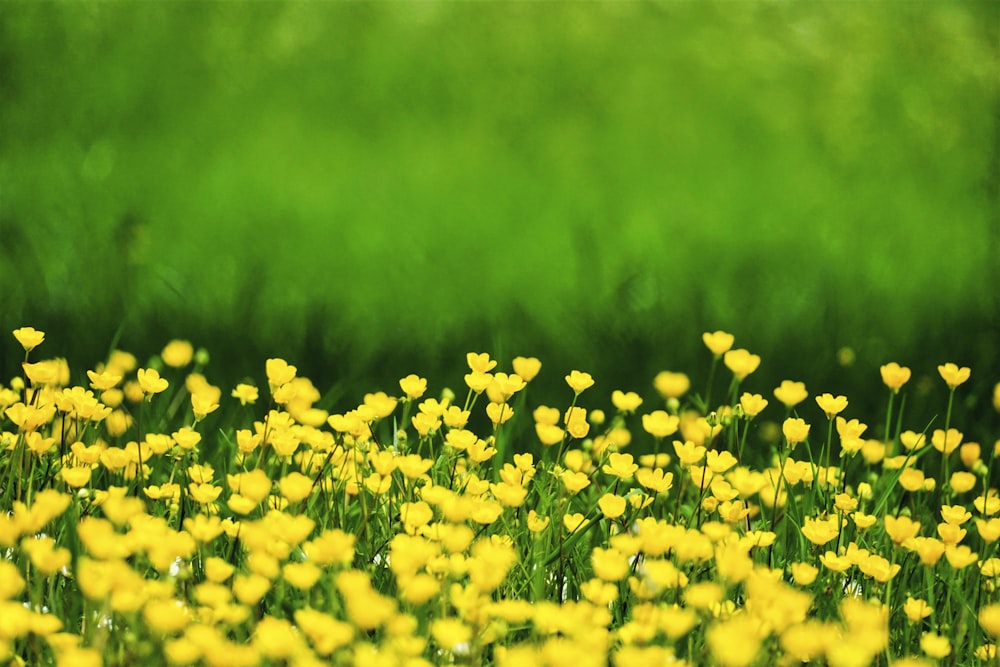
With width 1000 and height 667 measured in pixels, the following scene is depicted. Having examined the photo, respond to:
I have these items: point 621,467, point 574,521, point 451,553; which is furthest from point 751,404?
point 451,553

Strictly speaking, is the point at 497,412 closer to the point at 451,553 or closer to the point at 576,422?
the point at 576,422

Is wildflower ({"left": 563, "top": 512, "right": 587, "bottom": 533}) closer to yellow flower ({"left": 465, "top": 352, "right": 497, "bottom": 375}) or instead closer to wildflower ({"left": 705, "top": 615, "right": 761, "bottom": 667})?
yellow flower ({"left": 465, "top": 352, "right": 497, "bottom": 375})

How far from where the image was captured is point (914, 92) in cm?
687

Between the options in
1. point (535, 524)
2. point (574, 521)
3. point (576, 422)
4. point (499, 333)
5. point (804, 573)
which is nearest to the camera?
point (804, 573)

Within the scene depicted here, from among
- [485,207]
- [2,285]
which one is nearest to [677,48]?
[485,207]

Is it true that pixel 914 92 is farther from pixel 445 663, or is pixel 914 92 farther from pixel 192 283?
pixel 445 663

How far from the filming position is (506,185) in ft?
19.4

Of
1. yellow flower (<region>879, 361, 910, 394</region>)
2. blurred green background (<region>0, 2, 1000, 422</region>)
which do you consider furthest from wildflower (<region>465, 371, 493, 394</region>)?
blurred green background (<region>0, 2, 1000, 422</region>)

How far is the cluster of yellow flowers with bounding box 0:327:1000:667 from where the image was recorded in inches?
57.2

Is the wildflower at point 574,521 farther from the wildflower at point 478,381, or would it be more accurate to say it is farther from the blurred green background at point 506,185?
the blurred green background at point 506,185

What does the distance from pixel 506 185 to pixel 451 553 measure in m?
4.22

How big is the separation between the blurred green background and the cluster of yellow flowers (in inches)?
44.7

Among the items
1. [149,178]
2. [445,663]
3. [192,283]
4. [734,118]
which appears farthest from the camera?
[734,118]

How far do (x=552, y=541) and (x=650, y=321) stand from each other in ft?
6.31
